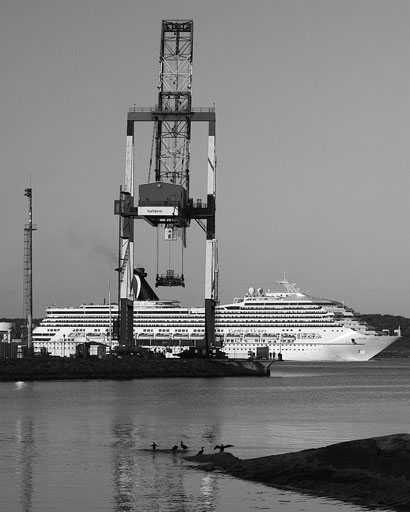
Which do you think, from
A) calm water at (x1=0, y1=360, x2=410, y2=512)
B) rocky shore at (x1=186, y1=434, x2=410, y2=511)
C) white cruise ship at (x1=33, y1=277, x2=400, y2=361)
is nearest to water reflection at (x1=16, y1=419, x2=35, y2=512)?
calm water at (x1=0, y1=360, x2=410, y2=512)

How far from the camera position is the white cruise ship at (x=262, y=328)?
131m

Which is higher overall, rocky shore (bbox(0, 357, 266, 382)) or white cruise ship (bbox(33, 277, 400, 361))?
white cruise ship (bbox(33, 277, 400, 361))

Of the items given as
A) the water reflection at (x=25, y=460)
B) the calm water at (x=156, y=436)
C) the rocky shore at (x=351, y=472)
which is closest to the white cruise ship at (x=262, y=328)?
the calm water at (x=156, y=436)

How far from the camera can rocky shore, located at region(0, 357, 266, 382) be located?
7144cm

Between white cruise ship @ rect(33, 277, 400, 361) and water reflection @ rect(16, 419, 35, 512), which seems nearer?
water reflection @ rect(16, 419, 35, 512)

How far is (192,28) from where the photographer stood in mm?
81500

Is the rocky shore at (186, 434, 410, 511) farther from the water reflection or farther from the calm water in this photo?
the water reflection

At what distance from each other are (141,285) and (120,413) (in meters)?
86.5

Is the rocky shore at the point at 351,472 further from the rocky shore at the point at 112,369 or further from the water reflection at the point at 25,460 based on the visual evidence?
the rocky shore at the point at 112,369

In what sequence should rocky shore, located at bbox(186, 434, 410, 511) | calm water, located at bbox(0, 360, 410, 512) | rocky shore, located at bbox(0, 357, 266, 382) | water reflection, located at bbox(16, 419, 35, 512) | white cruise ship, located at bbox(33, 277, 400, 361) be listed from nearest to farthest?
rocky shore, located at bbox(186, 434, 410, 511)
calm water, located at bbox(0, 360, 410, 512)
water reflection, located at bbox(16, 419, 35, 512)
rocky shore, located at bbox(0, 357, 266, 382)
white cruise ship, located at bbox(33, 277, 400, 361)

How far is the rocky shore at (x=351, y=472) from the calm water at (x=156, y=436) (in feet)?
1.34

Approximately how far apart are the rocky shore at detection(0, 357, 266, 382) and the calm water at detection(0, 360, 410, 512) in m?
10.6

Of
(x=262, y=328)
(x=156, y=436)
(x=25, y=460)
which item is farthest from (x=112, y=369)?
(x=262, y=328)

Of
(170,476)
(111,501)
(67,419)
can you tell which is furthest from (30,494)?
(67,419)
